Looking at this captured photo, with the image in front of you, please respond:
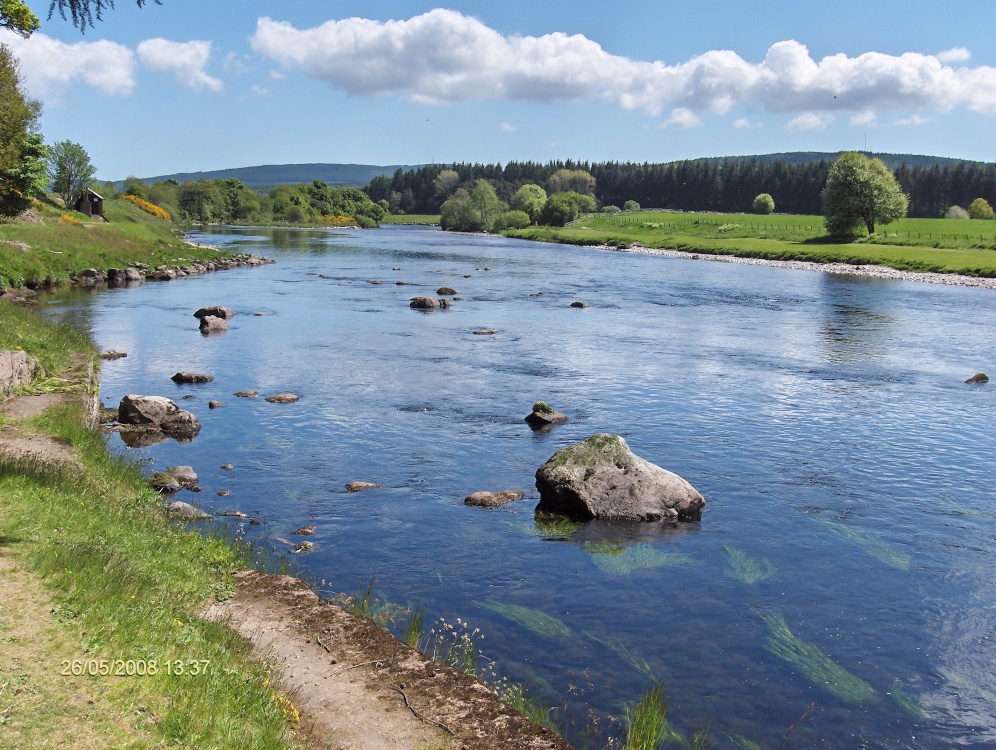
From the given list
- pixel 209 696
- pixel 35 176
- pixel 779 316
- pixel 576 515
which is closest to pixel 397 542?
pixel 576 515

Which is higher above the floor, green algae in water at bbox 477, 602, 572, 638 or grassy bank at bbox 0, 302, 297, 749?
grassy bank at bbox 0, 302, 297, 749

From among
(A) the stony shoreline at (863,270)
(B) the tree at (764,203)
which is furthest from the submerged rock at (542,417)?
(B) the tree at (764,203)

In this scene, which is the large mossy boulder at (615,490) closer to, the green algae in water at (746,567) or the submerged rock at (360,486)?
the green algae in water at (746,567)

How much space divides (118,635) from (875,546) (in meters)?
14.0

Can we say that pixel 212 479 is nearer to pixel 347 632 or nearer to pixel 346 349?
pixel 347 632

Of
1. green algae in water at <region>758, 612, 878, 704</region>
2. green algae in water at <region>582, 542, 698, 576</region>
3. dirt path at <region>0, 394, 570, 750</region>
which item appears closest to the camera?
dirt path at <region>0, 394, 570, 750</region>

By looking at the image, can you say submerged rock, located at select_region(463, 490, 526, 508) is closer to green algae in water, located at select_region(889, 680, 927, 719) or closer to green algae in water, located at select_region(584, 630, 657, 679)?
green algae in water, located at select_region(584, 630, 657, 679)

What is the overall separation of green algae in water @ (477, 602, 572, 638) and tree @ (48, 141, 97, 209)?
4684 inches

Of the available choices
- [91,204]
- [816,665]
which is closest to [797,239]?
[91,204]

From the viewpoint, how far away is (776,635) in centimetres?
1338

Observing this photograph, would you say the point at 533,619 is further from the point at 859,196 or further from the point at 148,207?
the point at 148,207

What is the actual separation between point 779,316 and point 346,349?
27546mm

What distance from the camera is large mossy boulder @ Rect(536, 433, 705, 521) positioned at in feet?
60.0

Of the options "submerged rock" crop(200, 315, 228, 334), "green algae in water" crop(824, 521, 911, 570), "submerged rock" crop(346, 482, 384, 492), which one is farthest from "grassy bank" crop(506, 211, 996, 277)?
"submerged rock" crop(346, 482, 384, 492)
